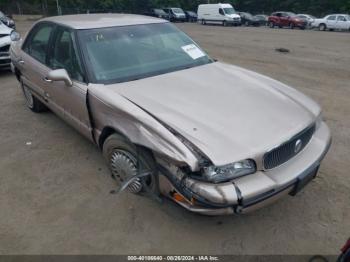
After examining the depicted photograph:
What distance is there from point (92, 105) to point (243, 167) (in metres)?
1.60

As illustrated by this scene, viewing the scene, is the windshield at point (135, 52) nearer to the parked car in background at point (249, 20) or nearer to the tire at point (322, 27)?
the tire at point (322, 27)

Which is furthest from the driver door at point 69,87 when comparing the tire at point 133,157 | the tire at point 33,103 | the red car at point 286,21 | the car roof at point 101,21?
the red car at point 286,21

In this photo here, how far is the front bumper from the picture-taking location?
208 centimetres

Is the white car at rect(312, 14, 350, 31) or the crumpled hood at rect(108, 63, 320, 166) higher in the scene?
the crumpled hood at rect(108, 63, 320, 166)

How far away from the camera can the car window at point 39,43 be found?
3866 millimetres

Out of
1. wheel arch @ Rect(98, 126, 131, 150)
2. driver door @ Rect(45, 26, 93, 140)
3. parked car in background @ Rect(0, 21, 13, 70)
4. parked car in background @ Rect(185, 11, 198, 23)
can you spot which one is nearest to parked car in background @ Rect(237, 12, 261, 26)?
parked car in background @ Rect(185, 11, 198, 23)

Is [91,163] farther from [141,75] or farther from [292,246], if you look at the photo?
[292,246]

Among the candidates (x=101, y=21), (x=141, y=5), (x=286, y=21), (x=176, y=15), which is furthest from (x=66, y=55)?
(x=141, y=5)

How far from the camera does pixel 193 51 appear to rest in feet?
12.2

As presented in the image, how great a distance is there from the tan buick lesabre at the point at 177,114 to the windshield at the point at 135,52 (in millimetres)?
11

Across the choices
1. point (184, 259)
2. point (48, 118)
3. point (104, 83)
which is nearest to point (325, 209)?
point (184, 259)

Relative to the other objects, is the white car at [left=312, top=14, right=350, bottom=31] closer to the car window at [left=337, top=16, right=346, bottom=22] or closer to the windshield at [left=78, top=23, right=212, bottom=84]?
the car window at [left=337, top=16, right=346, bottom=22]

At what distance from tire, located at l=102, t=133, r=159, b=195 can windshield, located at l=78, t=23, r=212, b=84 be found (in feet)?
2.03

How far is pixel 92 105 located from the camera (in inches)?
116
